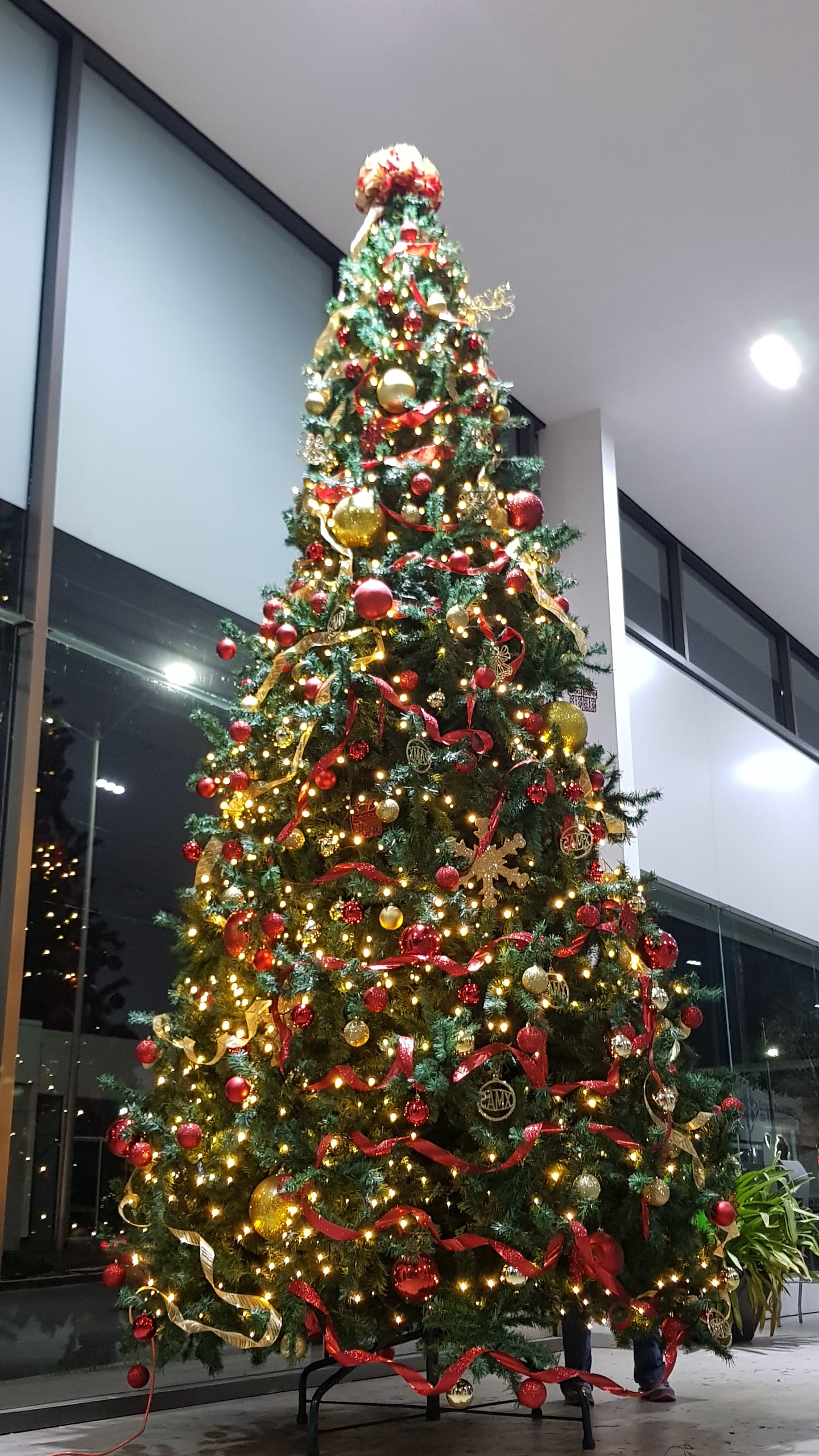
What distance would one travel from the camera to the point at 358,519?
2.72 m

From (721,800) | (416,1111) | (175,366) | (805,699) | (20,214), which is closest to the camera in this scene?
(416,1111)

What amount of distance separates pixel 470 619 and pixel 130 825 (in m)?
1.21

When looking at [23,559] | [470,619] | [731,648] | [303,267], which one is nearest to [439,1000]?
[470,619]

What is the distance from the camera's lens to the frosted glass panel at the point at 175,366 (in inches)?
136

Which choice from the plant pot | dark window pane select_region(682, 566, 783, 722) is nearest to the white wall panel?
dark window pane select_region(682, 566, 783, 722)

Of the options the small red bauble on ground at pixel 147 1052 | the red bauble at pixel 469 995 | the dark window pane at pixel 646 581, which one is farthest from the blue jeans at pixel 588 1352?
the dark window pane at pixel 646 581

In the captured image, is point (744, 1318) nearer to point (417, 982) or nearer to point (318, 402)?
point (417, 982)

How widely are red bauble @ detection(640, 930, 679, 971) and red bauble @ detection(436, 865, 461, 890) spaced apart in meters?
0.59

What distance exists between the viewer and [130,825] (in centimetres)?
327

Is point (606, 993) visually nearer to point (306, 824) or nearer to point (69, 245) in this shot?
point (306, 824)

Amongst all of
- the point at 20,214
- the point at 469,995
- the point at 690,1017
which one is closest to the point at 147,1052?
the point at 469,995

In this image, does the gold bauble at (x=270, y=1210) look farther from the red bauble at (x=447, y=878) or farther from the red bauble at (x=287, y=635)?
the red bauble at (x=287, y=635)

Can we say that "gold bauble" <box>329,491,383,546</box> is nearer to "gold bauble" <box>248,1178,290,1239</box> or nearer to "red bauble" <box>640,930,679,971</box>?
"red bauble" <box>640,930,679,971</box>

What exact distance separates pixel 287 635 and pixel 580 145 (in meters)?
2.48
